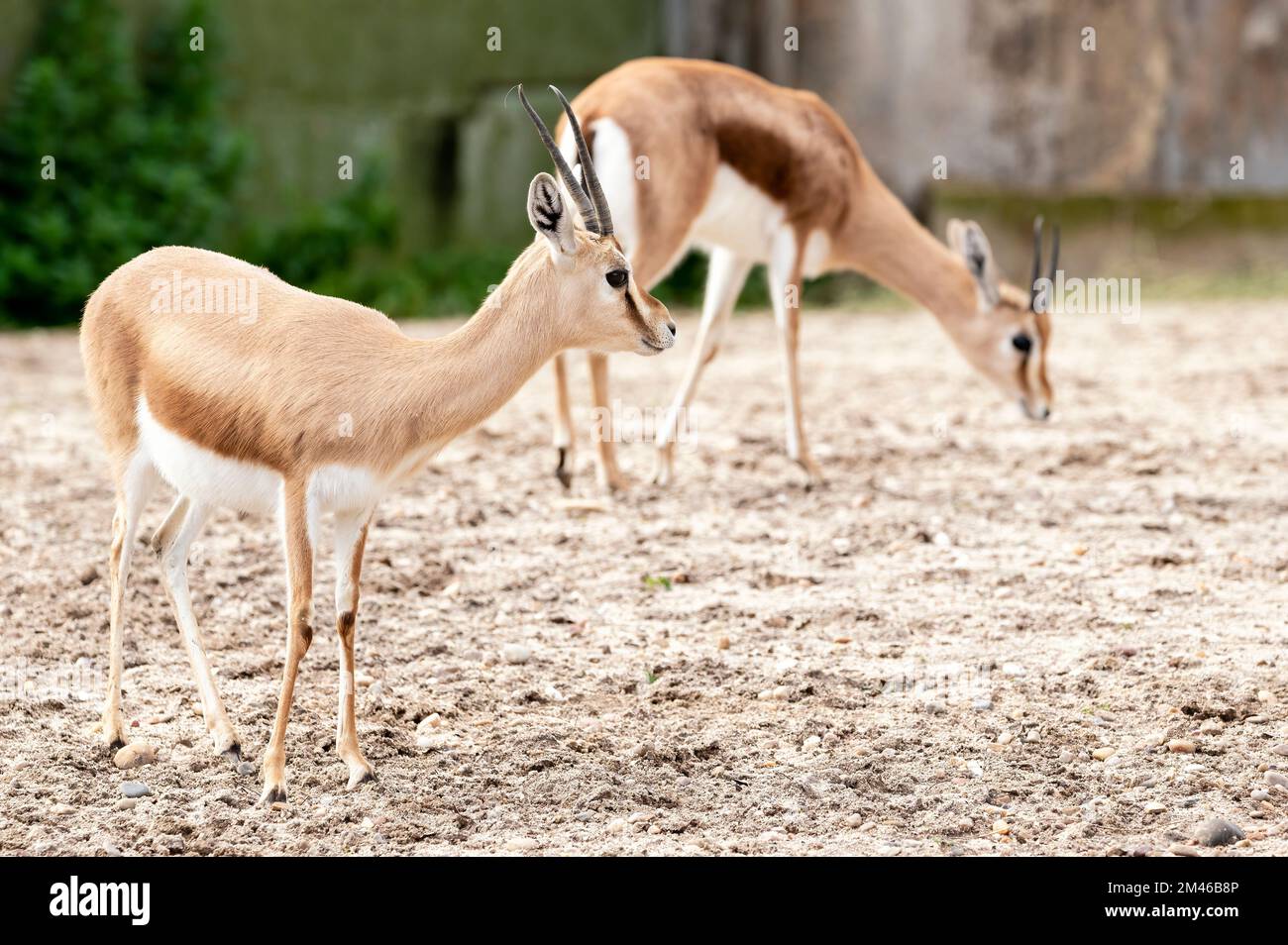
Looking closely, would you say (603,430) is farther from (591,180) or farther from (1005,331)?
(591,180)

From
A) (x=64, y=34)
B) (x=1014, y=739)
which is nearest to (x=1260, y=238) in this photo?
(x=64, y=34)

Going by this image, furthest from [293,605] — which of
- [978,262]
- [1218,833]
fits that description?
[978,262]

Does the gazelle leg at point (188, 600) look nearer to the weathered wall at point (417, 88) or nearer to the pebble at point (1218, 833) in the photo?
the pebble at point (1218, 833)

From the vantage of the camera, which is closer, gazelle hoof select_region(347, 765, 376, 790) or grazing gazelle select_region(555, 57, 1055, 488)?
gazelle hoof select_region(347, 765, 376, 790)

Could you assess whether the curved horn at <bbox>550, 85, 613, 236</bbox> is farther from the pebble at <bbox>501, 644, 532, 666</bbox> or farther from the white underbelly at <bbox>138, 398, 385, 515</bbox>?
the pebble at <bbox>501, 644, 532, 666</bbox>

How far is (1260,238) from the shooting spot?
11.8 m

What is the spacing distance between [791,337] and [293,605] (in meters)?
3.65

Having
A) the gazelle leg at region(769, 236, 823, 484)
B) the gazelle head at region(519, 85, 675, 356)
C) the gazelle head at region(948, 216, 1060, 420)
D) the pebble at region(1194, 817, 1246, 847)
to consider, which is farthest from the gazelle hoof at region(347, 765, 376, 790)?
the gazelle head at region(948, 216, 1060, 420)

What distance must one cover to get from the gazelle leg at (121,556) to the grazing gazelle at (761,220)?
2.71m

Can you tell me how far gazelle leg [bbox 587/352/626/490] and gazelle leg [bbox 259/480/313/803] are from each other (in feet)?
9.73

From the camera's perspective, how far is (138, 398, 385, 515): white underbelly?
3.55 m

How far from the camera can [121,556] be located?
395 centimetres

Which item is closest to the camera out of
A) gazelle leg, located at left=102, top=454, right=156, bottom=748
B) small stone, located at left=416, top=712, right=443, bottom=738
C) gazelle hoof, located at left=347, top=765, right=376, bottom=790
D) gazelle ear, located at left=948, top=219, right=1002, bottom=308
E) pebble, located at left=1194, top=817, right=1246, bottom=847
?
pebble, located at left=1194, top=817, right=1246, bottom=847

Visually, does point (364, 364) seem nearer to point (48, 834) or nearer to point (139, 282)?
point (139, 282)
